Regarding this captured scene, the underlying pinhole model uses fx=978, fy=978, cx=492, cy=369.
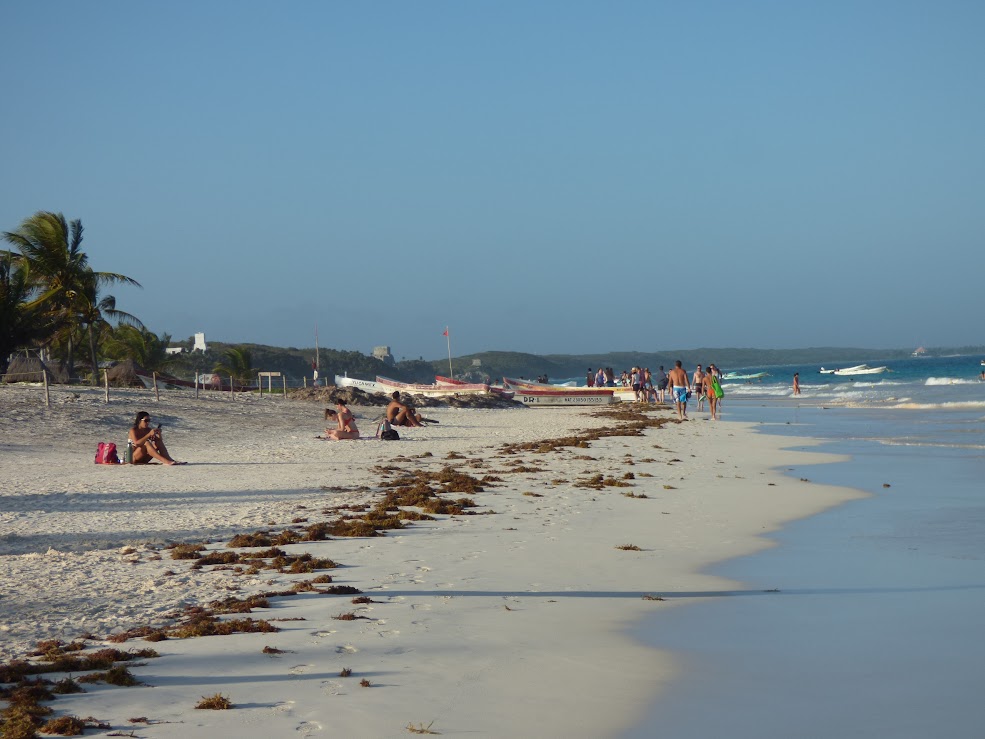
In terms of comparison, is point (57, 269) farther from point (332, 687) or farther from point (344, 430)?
point (332, 687)

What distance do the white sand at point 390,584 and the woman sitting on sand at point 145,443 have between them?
670 millimetres

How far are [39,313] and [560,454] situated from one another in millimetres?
21899

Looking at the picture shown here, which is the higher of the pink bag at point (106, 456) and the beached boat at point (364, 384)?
the beached boat at point (364, 384)

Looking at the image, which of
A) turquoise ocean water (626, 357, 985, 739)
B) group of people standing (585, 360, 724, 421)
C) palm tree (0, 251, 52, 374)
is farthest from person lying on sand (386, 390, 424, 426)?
turquoise ocean water (626, 357, 985, 739)

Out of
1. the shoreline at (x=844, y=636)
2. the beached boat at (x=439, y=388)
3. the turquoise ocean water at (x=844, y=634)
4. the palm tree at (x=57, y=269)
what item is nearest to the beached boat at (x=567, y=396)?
the beached boat at (x=439, y=388)

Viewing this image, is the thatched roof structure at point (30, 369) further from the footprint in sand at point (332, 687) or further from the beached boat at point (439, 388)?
the footprint in sand at point (332, 687)

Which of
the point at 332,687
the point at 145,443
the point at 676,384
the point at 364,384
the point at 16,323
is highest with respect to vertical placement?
the point at 16,323

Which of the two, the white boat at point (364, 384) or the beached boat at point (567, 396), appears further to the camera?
the white boat at point (364, 384)

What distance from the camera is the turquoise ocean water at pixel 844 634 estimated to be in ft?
15.3

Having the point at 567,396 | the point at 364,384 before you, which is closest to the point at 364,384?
the point at 364,384

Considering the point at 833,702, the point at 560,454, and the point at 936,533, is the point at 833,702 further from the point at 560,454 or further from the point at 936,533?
the point at 560,454

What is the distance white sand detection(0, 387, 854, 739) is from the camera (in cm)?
474

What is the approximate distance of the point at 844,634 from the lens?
610 centimetres

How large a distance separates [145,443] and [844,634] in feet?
41.0
